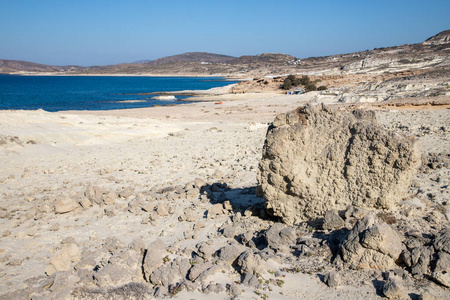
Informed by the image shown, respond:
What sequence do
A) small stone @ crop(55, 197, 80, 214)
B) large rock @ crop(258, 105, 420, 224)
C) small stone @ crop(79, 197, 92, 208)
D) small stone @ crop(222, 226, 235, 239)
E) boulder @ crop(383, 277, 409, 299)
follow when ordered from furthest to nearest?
small stone @ crop(79, 197, 92, 208), small stone @ crop(55, 197, 80, 214), small stone @ crop(222, 226, 235, 239), large rock @ crop(258, 105, 420, 224), boulder @ crop(383, 277, 409, 299)

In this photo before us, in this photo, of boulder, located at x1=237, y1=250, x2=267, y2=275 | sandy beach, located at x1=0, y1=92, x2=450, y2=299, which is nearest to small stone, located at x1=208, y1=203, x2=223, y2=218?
sandy beach, located at x1=0, y1=92, x2=450, y2=299

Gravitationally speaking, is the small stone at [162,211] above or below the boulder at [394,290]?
below

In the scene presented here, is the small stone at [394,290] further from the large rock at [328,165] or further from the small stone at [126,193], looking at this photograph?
the small stone at [126,193]

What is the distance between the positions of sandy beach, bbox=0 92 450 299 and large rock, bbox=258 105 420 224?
1.71 feet

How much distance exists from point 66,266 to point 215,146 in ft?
29.8

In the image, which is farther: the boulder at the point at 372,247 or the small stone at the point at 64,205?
the small stone at the point at 64,205

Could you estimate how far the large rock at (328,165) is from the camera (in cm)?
561

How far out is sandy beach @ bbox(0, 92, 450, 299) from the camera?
4448 mm

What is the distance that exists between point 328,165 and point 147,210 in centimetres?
389

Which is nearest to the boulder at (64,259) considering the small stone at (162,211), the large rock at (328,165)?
the small stone at (162,211)

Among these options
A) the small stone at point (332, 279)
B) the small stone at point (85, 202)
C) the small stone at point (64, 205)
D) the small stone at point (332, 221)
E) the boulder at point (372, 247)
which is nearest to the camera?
the small stone at point (332, 279)

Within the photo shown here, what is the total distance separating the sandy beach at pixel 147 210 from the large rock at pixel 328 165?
1.71 feet

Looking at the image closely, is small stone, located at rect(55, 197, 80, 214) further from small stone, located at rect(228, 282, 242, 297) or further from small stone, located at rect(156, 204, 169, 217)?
small stone, located at rect(228, 282, 242, 297)

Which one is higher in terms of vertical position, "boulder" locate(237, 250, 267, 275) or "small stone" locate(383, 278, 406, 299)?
"small stone" locate(383, 278, 406, 299)
